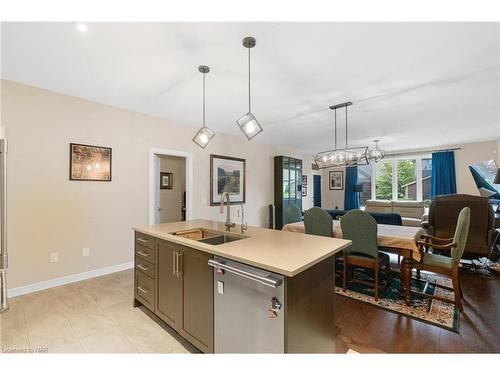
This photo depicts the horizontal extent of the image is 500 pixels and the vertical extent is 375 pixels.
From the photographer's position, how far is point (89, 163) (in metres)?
3.23

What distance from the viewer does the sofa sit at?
5.83m

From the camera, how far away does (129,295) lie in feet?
8.93

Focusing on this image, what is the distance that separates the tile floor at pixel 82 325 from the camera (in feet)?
6.02

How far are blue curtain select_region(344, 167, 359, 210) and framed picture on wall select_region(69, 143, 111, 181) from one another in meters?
7.05

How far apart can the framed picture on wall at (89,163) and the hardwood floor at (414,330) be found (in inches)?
140

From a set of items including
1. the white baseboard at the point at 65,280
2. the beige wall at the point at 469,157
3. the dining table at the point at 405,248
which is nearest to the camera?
the dining table at the point at 405,248

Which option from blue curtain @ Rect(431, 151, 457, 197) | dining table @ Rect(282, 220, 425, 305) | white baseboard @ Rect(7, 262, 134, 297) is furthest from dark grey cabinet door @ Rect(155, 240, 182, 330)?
blue curtain @ Rect(431, 151, 457, 197)

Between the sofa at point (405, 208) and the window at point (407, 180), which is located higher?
the window at point (407, 180)

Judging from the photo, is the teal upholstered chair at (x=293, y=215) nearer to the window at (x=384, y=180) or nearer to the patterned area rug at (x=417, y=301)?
the patterned area rug at (x=417, y=301)

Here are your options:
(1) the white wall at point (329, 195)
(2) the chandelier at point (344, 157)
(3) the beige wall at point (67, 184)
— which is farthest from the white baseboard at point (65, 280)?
(1) the white wall at point (329, 195)

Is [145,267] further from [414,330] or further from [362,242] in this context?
[414,330]

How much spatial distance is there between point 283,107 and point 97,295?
3.54 meters

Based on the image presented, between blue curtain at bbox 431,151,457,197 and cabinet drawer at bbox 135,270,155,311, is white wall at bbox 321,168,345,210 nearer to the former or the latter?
blue curtain at bbox 431,151,457,197

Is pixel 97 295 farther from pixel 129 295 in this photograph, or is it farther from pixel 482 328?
pixel 482 328
